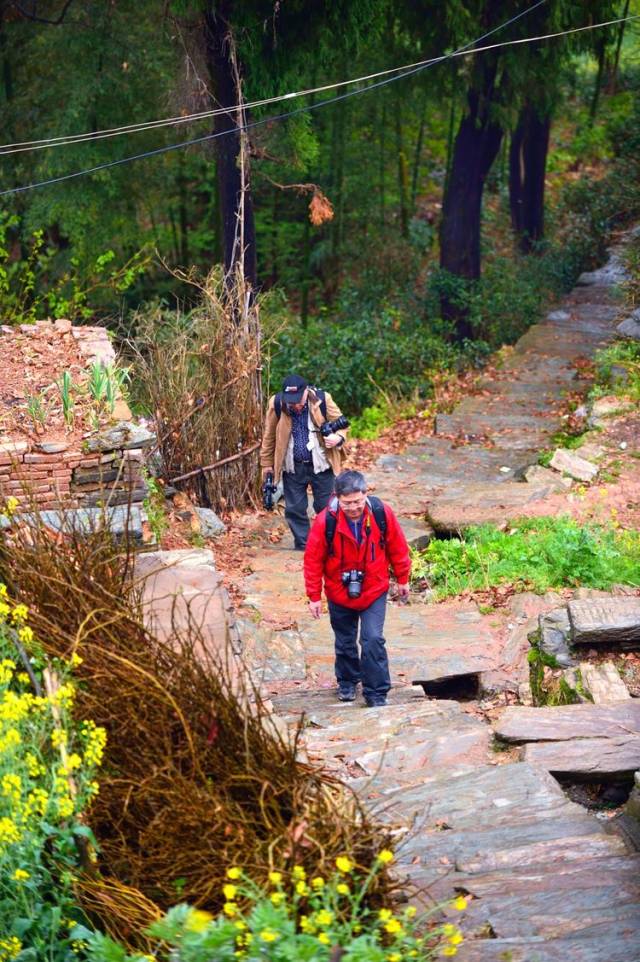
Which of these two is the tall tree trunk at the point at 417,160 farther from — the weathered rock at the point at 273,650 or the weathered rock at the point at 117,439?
the weathered rock at the point at 273,650

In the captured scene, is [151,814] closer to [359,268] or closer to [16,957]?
[16,957]

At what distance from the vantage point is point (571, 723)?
630cm

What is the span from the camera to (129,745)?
5168 millimetres

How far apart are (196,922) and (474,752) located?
97.4 inches

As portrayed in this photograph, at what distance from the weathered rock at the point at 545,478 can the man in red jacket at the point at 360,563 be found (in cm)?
484

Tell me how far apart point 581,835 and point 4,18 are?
58.3ft

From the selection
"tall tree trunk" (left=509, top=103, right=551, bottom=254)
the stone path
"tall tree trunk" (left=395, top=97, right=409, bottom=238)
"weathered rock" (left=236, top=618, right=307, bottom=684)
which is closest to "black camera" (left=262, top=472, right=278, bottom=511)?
the stone path

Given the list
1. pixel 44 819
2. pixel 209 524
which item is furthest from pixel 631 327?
pixel 44 819

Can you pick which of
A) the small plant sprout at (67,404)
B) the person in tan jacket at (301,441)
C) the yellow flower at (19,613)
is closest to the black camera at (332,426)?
the person in tan jacket at (301,441)

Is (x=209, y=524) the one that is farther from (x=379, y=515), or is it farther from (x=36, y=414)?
(x=379, y=515)

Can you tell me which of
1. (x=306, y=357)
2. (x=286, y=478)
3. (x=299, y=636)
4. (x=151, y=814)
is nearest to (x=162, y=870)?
(x=151, y=814)

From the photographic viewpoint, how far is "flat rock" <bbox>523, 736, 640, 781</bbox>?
5.86 m

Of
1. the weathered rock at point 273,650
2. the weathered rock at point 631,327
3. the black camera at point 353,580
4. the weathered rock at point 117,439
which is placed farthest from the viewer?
the weathered rock at point 631,327

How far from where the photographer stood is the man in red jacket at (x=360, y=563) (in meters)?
7.08
